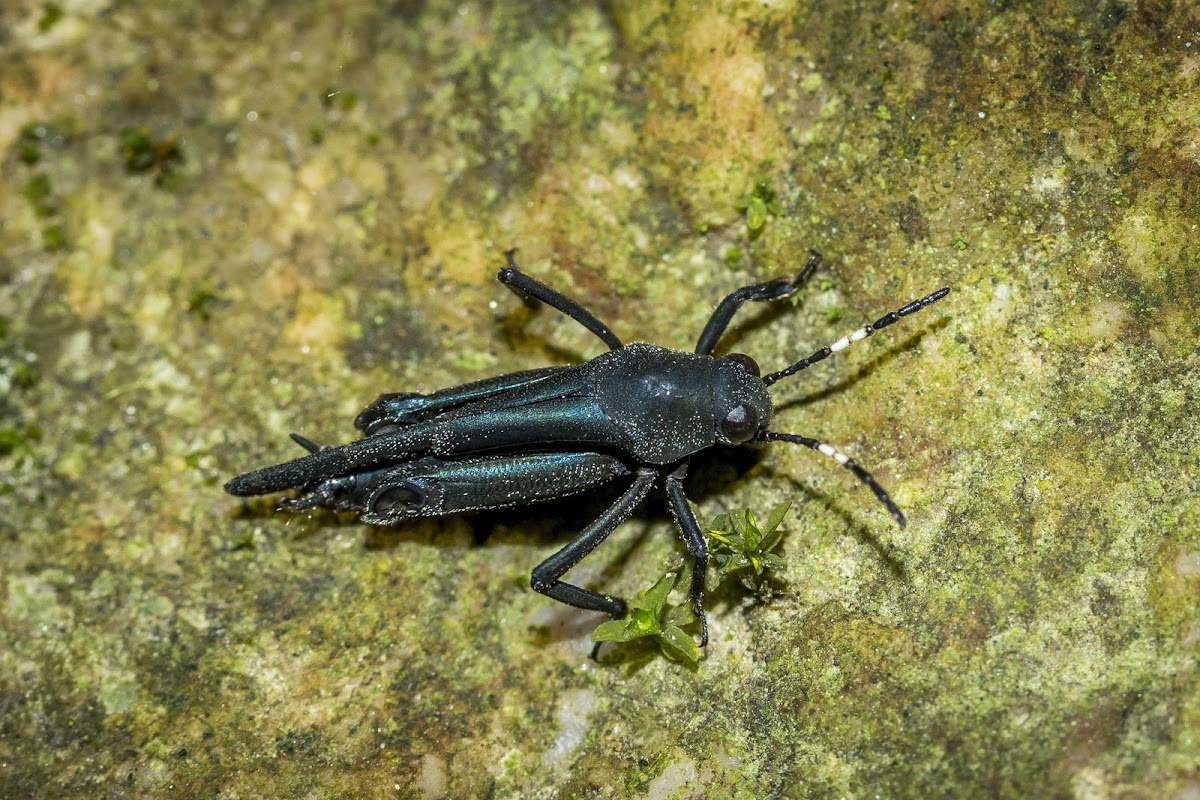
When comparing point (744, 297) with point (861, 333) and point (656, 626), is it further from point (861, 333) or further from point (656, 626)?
point (656, 626)

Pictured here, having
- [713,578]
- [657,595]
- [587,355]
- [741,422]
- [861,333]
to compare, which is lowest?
[657,595]

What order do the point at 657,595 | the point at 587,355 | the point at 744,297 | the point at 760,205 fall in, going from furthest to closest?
1. the point at 587,355
2. the point at 760,205
3. the point at 744,297
4. the point at 657,595

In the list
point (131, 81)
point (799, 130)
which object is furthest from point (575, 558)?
point (131, 81)

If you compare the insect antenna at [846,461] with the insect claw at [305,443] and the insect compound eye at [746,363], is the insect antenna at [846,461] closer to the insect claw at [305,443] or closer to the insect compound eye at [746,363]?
the insect compound eye at [746,363]

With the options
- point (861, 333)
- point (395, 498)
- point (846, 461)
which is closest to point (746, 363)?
point (861, 333)

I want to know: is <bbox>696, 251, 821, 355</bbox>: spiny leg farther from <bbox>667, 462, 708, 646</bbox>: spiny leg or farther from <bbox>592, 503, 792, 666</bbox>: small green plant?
<bbox>592, 503, 792, 666</bbox>: small green plant

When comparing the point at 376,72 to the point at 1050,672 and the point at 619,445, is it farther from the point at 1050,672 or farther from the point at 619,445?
the point at 1050,672
